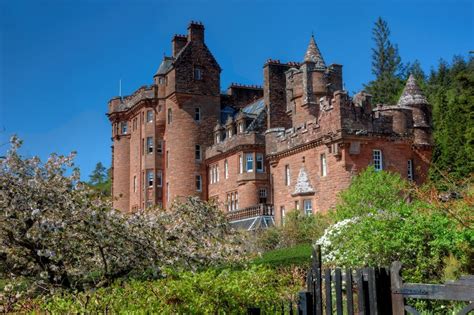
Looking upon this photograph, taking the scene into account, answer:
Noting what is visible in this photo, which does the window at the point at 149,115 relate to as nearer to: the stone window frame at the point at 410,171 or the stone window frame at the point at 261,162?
the stone window frame at the point at 261,162

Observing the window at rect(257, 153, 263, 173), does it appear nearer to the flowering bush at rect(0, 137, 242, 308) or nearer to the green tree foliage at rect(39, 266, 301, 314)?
the flowering bush at rect(0, 137, 242, 308)

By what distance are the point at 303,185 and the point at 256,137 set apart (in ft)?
26.0

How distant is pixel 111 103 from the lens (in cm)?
5588

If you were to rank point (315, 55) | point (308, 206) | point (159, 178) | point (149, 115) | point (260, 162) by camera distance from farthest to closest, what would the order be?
point (149, 115) < point (159, 178) < point (260, 162) < point (315, 55) < point (308, 206)

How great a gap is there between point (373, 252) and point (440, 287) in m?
9.05

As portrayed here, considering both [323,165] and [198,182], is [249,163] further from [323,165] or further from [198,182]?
[323,165]

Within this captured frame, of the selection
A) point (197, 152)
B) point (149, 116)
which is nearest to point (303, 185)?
point (197, 152)

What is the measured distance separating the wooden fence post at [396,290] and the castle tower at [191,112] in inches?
1573

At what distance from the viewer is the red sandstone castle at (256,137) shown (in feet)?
101

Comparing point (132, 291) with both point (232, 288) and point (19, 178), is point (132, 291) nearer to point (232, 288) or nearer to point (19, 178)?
point (232, 288)

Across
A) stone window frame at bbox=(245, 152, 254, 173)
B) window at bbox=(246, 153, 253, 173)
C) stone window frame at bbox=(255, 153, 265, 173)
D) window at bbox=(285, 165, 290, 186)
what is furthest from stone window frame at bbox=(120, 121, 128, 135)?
window at bbox=(285, 165, 290, 186)

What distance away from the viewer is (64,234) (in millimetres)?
13273

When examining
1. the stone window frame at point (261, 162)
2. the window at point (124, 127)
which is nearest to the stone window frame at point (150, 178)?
the window at point (124, 127)

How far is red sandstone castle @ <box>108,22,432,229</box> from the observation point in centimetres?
3086
